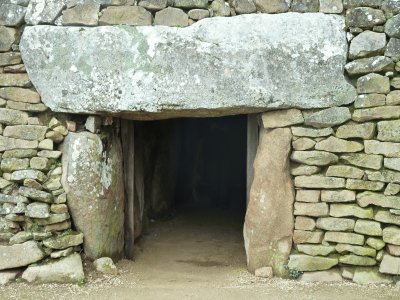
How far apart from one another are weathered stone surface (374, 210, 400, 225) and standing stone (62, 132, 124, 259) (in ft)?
8.22

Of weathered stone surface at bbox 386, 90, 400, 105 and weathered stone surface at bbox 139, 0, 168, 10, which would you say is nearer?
weathered stone surface at bbox 386, 90, 400, 105

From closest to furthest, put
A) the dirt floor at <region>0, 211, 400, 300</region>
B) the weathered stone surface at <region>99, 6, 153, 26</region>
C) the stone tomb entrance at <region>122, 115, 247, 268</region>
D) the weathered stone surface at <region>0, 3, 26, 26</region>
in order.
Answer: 1. the dirt floor at <region>0, 211, 400, 300</region>
2. the weathered stone surface at <region>99, 6, 153, 26</region>
3. the weathered stone surface at <region>0, 3, 26, 26</region>
4. the stone tomb entrance at <region>122, 115, 247, 268</region>

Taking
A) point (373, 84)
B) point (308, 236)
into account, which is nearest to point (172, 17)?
point (373, 84)

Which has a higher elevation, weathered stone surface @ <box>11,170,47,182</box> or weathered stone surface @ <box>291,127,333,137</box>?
weathered stone surface @ <box>291,127,333,137</box>

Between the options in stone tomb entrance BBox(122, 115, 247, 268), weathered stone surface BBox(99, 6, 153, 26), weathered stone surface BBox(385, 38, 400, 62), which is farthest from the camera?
stone tomb entrance BBox(122, 115, 247, 268)

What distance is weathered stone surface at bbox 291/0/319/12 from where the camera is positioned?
14.8 feet

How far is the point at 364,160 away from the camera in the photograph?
4.45m

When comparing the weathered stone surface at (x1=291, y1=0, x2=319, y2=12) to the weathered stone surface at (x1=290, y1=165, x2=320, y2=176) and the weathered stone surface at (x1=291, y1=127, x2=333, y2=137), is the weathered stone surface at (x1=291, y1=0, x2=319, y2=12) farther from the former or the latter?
the weathered stone surface at (x1=290, y1=165, x2=320, y2=176)

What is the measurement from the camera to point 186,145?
31.6 ft

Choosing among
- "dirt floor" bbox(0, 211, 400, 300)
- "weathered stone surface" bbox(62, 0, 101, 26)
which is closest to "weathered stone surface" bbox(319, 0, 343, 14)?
"weathered stone surface" bbox(62, 0, 101, 26)

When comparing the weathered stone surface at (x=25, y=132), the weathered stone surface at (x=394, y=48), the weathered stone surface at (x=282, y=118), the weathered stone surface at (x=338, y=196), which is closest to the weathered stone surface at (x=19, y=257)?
the weathered stone surface at (x=25, y=132)

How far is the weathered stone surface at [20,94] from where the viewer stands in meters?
4.72

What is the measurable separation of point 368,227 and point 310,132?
981 mm

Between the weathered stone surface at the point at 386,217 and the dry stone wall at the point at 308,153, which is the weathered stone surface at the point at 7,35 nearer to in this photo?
the dry stone wall at the point at 308,153
